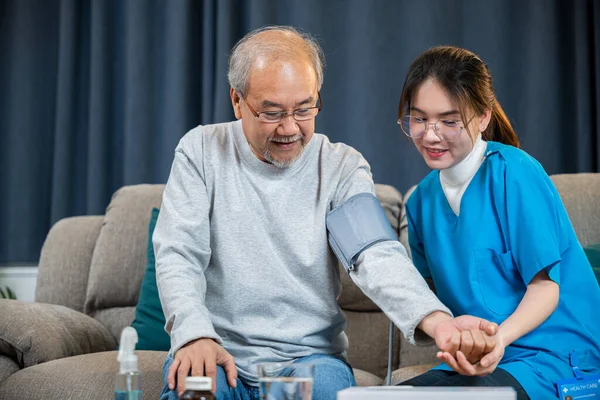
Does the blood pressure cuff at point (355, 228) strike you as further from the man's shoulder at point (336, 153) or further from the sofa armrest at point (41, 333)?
the sofa armrest at point (41, 333)

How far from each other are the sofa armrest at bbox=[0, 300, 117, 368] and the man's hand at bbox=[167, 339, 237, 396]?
0.84 metres

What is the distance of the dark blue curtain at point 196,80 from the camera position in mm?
3154

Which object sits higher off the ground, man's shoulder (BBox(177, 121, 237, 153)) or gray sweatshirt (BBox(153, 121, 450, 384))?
man's shoulder (BBox(177, 121, 237, 153))

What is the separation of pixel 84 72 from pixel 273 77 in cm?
218

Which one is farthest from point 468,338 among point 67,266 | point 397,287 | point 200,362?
point 67,266

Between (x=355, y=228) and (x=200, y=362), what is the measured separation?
1.49 ft

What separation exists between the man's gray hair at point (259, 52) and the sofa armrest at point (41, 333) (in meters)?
0.93

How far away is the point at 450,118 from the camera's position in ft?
5.79

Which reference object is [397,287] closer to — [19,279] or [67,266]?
[67,266]

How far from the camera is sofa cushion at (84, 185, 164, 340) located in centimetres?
267

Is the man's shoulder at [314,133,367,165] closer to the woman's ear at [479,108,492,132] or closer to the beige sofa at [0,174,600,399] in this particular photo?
the woman's ear at [479,108,492,132]

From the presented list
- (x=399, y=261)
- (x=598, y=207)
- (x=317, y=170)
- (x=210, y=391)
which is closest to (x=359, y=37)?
(x=598, y=207)

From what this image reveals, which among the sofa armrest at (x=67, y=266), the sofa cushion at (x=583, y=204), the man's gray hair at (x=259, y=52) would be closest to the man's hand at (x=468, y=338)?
the man's gray hair at (x=259, y=52)

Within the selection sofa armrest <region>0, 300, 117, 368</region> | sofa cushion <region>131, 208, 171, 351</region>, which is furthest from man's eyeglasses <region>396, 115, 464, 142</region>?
sofa armrest <region>0, 300, 117, 368</region>
